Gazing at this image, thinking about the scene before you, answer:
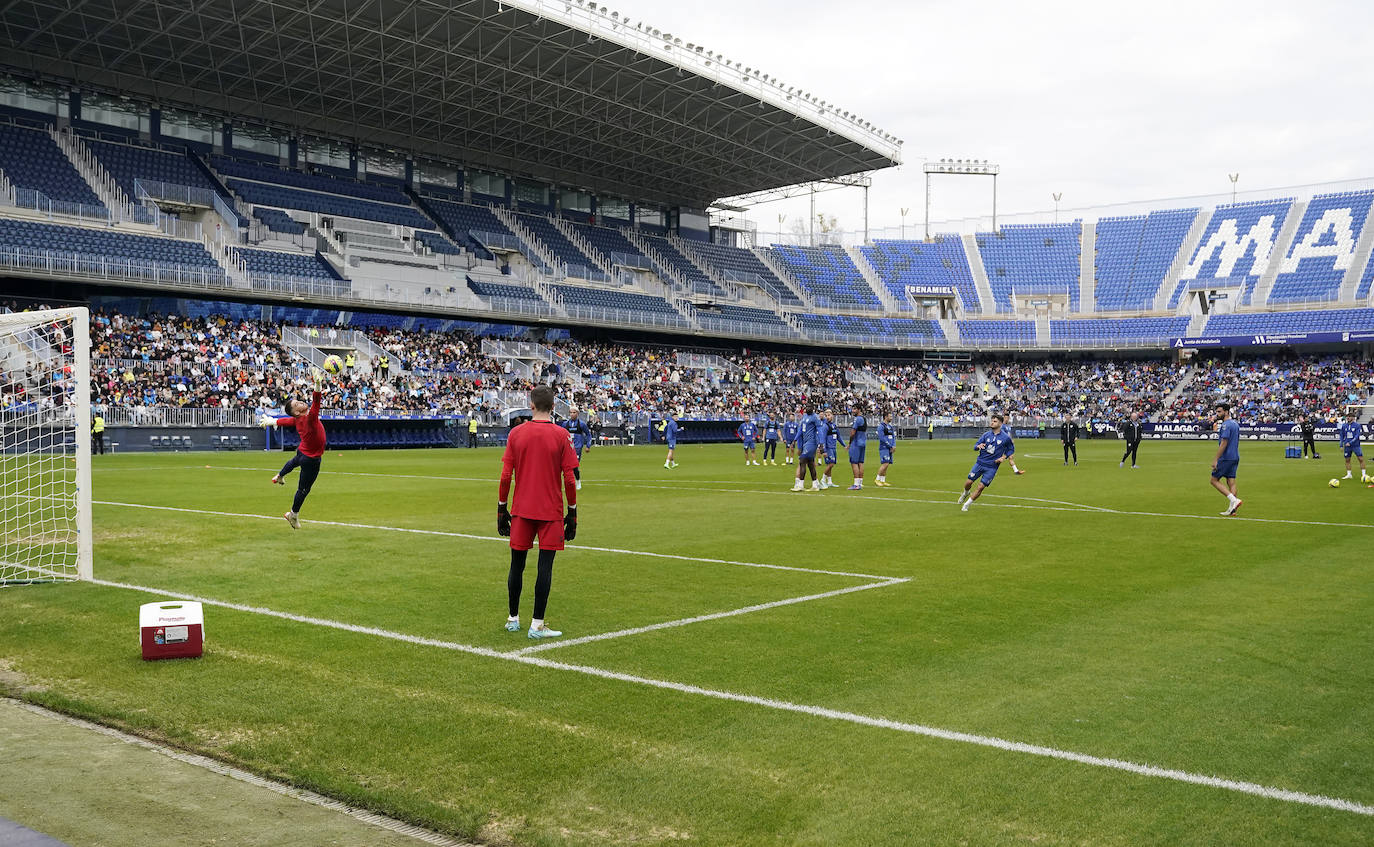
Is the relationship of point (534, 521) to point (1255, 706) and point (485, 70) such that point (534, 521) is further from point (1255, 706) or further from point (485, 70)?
point (485, 70)

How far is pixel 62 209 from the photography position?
1863 inches

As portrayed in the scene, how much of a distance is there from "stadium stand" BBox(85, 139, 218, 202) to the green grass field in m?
42.5

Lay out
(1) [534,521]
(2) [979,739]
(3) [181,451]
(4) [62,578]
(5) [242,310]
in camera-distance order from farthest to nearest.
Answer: (5) [242,310] → (3) [181,451] → (4) [62,578] → (1) [534,521] → (2) [979,739]

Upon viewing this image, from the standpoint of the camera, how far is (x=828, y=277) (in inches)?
3561

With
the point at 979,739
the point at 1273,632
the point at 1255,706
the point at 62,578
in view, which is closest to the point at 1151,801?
the point at 979,739

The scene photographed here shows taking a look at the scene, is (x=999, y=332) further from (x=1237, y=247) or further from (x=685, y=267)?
(x=685, y=267)

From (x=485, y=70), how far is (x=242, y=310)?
17.7 meters

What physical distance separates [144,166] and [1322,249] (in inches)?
3281

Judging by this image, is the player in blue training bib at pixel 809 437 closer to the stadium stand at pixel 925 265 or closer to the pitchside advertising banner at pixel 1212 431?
the pitchside advertising banner at pixel 1212 431

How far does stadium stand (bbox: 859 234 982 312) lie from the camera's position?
92.2 m

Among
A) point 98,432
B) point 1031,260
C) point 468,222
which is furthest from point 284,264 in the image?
point 1031,260

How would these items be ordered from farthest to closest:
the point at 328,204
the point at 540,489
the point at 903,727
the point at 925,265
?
the point at 925,265 < the point at 328,204 < the point at 540,489 < the point at 903,727

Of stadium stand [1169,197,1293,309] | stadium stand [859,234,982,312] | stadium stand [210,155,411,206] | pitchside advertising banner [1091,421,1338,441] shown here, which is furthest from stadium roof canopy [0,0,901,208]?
stadium stand [1169,197,1293,309]

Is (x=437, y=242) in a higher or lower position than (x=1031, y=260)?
lower
